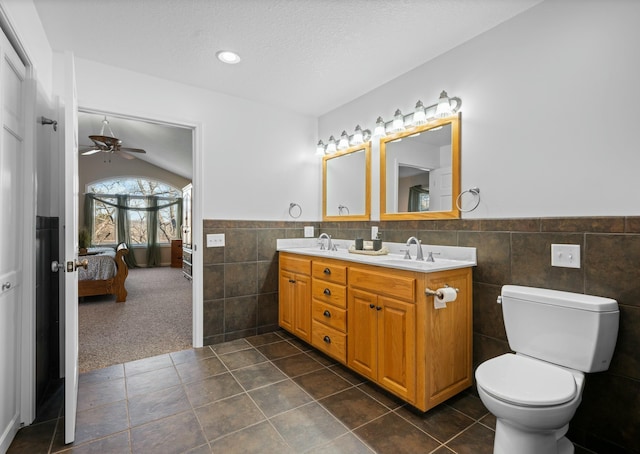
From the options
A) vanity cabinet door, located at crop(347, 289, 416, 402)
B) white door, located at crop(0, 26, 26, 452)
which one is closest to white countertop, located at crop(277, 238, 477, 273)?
vanity cabinet door, located at crop(347, 289, 416, 402)

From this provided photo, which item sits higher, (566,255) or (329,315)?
(566,255)

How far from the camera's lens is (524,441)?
126 centimetres

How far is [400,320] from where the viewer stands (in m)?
1.83

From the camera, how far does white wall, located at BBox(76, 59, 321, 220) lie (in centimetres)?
244

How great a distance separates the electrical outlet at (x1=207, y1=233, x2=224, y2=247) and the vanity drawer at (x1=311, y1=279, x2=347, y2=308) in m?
0.95

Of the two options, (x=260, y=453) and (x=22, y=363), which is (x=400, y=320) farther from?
(x=22, y=363)

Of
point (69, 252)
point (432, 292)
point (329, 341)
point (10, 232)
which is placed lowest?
point (329, 341)

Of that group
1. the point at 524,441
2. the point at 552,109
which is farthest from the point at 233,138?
the point at 524,441

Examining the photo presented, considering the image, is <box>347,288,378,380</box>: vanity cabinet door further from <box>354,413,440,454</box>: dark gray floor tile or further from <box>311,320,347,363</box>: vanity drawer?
<box>354,413,440,454</box>: dark gray floor tile

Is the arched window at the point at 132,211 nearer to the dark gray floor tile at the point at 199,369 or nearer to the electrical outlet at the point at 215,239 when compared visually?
the electrical outlet at the point at 215,239

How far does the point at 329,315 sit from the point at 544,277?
141 centimetres

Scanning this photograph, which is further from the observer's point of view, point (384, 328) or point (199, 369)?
point (199, 369)

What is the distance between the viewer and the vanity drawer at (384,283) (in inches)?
69.7

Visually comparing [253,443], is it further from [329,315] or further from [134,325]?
[134,325]
